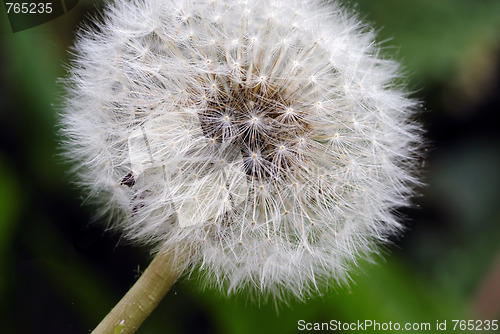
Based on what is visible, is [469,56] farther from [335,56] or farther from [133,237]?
[133,237]

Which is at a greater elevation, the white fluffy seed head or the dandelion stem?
the white fluffy seed head

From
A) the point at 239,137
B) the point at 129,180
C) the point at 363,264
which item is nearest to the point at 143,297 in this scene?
the point at 129,180

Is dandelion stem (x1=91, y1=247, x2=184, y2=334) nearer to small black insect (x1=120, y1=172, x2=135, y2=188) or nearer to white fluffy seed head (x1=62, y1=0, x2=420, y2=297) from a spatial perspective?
white fluffy seed head (x1=62, y1=0, x2=420, y2=297)

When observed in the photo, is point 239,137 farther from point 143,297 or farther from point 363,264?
point 363,264

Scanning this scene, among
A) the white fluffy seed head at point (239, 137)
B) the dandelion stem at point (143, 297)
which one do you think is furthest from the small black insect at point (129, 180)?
the dandelion stem at point (143, 297)

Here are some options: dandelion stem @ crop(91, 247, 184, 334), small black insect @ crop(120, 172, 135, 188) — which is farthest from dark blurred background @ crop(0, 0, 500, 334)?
small black insect @ crop(120, 172, 135, 188)
